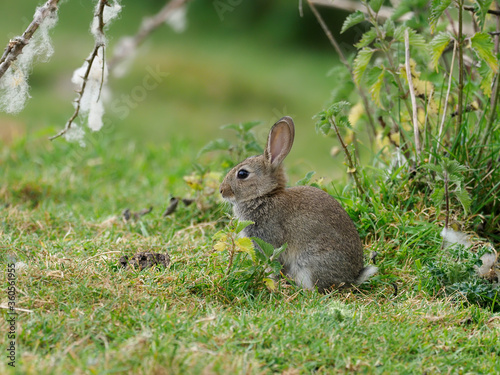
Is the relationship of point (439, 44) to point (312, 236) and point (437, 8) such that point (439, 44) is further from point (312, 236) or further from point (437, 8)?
point (312, 236)

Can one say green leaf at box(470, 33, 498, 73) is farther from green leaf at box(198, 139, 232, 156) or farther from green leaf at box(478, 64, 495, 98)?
green leaf at box(198, 139, 232, 156)

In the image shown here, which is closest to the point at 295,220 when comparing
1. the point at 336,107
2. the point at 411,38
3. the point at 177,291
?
the point at 336,107

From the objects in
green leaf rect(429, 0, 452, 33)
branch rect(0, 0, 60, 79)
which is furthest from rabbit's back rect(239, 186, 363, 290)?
branch rect(0, 0, 60, 79)

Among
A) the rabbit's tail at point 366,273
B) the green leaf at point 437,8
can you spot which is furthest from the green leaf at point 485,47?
the rabbit's tail at point 366,273

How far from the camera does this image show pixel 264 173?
12.9 feet

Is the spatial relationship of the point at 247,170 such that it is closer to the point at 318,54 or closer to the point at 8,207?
the point at 8,207

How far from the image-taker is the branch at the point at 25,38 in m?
3.15

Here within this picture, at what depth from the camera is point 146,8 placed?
1167 cm

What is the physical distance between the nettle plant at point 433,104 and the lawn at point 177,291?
0.36 metres

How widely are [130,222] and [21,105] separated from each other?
4.40ft

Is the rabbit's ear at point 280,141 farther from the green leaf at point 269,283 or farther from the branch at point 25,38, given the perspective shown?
the branch at point 25,38

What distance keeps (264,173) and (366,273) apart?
2.90 feet

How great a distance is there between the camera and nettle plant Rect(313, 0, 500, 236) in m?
3.80

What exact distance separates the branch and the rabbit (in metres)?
1.43
